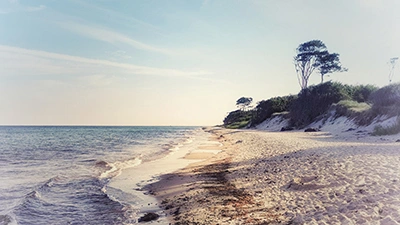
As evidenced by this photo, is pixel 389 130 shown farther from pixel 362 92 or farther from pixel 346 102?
pixel 362 92

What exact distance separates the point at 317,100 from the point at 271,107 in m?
21.2

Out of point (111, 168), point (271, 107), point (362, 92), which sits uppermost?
point (362, 92)

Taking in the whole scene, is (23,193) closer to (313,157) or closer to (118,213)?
(118,213)

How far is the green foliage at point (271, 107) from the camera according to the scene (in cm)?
6456

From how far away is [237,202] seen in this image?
8.13 metres

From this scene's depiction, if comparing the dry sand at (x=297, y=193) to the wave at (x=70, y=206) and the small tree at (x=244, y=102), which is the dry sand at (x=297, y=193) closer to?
the wave at (x=70, y=206)

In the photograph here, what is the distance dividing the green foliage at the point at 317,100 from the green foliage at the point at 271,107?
15392mm

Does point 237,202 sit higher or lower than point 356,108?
lower

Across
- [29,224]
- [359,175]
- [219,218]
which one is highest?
[359,175]

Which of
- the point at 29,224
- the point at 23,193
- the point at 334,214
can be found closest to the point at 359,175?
the point at 334,214

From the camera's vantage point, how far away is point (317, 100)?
147 ft

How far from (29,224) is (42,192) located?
3.71 metres

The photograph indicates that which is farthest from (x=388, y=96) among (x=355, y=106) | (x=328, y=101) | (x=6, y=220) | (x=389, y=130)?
(x=6, y=220)

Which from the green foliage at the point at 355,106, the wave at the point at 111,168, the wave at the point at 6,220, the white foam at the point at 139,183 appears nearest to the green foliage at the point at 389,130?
the green foliage at the point at 355,106
